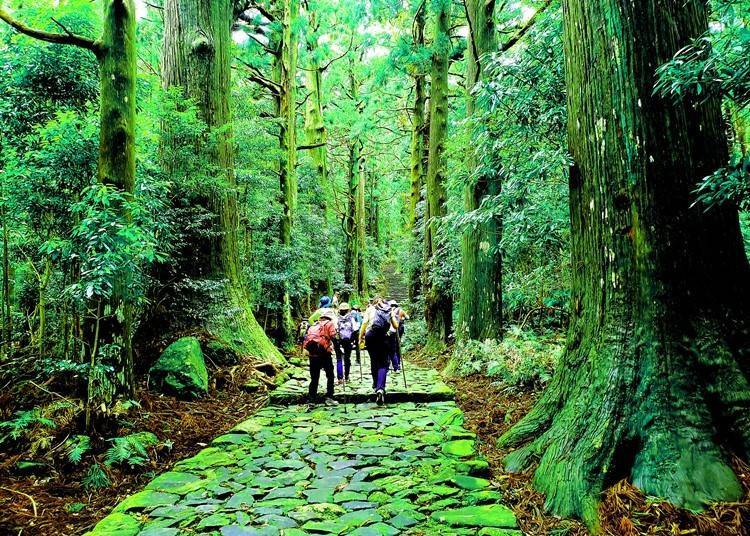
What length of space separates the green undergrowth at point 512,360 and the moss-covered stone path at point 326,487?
1245 millimetres

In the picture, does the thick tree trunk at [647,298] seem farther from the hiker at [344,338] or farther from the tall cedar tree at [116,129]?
the hiker at [344,338]

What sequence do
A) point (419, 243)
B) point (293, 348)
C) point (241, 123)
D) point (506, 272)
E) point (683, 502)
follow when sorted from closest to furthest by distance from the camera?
point (683, 502)
point (241, 123)
point (506, 272)
point (293, 348)
point (419, 243)

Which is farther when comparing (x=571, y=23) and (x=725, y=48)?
(x=571, y=23)

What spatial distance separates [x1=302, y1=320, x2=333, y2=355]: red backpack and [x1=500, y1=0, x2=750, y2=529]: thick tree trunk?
4.26 m

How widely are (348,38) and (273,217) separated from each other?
12877mm

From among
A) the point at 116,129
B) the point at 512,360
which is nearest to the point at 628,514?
the point at 512,360

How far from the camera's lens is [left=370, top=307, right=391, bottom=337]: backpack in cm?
820

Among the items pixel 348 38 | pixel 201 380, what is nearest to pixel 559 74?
pixel 201 380

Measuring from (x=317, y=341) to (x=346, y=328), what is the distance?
7.49 ft

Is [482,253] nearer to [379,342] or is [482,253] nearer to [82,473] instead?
[379,342]

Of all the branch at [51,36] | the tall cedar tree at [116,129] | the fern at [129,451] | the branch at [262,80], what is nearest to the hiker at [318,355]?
the tall cedar tree at [116,129]

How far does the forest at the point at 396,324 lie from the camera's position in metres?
3.31

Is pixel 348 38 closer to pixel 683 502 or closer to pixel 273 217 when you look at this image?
pixel 273 217

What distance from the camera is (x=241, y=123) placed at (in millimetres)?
10266
